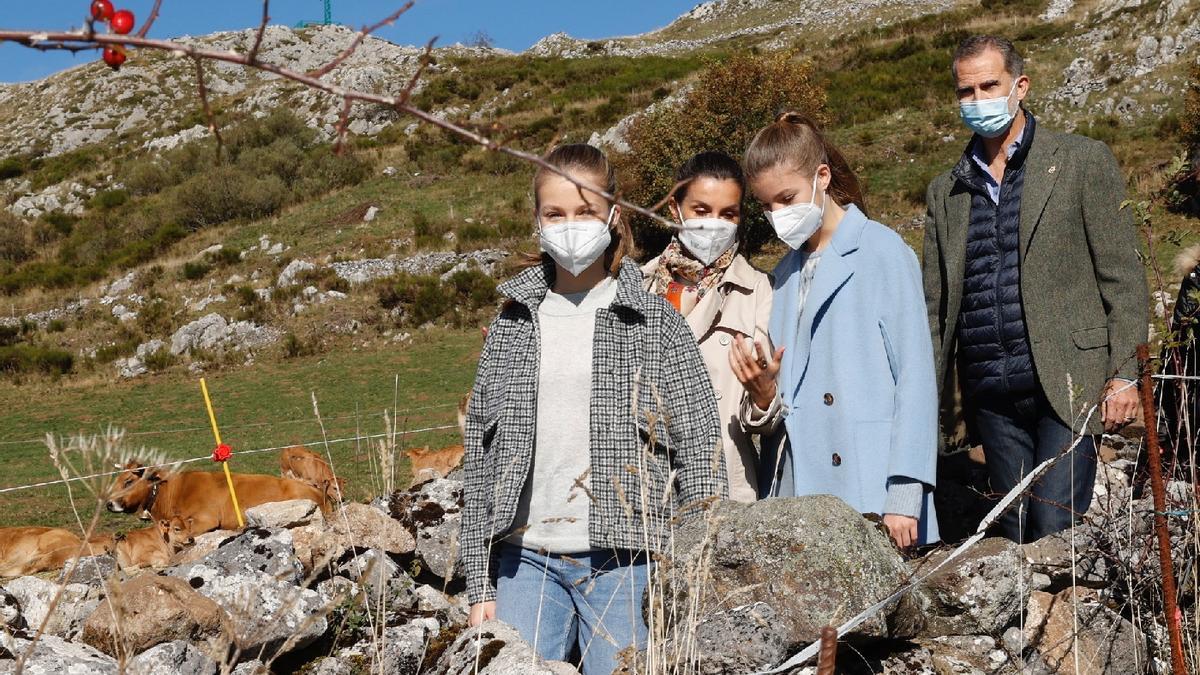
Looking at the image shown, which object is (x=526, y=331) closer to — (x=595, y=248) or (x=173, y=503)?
(x=595, y=248)

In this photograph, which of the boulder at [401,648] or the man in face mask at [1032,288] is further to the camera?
the boulder at [401,648]

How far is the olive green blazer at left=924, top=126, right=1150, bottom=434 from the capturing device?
3287mm

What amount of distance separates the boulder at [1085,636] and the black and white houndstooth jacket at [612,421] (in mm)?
1215

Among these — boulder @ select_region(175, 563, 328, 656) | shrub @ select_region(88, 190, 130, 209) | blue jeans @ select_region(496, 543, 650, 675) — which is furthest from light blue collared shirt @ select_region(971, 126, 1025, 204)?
shrub @ select_region(88, 190, 130, 209)

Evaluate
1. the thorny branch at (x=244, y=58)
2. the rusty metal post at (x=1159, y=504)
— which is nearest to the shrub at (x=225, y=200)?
the rusty metal post at (x=1159, y=504)

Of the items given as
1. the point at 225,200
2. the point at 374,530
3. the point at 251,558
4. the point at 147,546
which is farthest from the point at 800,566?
Answer: the point at 225,200

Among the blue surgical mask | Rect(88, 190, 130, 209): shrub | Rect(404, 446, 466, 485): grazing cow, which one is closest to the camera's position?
the blue surgical mask

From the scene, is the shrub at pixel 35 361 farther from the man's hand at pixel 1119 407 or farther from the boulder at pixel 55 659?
the man's hand at pixel 1119 407

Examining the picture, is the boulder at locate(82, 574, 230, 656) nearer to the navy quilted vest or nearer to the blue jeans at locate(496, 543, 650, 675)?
the blue jeans at locate(496, 543, 650, 675)

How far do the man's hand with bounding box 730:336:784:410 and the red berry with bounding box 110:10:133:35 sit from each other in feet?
7.04

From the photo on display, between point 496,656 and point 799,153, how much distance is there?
1854mm

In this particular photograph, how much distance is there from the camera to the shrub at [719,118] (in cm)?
2494

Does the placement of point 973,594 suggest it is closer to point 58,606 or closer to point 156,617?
point 156,617

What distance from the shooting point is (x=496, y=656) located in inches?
101
